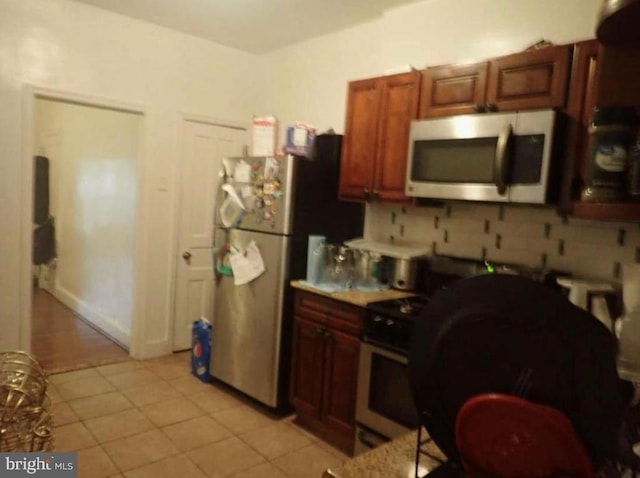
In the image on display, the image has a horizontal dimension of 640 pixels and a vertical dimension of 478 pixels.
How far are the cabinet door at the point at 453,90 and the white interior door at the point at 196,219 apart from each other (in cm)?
197

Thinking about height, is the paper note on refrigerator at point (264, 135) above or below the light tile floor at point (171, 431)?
above

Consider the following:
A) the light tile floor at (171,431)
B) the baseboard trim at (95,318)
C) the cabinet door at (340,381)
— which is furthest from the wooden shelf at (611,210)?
the baseboard trim at (95,318)

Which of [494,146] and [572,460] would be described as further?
[494,146]

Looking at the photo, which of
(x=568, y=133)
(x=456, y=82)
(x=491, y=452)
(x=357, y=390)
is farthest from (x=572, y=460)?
(x=456, y=82)

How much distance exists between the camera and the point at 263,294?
3041 millimetres

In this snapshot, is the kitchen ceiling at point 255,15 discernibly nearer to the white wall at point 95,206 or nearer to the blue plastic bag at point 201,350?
the white wall at point 95,206

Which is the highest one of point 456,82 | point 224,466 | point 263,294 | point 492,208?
point 456,82

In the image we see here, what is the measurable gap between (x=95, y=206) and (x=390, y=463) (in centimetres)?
462

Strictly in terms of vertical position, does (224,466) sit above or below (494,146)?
below

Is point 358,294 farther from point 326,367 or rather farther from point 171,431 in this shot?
point 171,431

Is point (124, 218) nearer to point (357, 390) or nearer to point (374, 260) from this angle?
point (374, 260)

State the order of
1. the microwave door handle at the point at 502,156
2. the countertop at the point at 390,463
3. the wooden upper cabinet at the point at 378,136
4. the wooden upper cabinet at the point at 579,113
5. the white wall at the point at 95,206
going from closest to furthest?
1. the countertop at the point at 390,463
2. the wooden upper cabinet at the point at 579,113
3. the microwave door handle at the point at 502,156
4. the wooden upper cabinet at the point at 378,136
5. the white wall at the point at 95,206

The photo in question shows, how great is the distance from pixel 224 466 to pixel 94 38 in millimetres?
3033

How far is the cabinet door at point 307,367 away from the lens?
9.12ft
